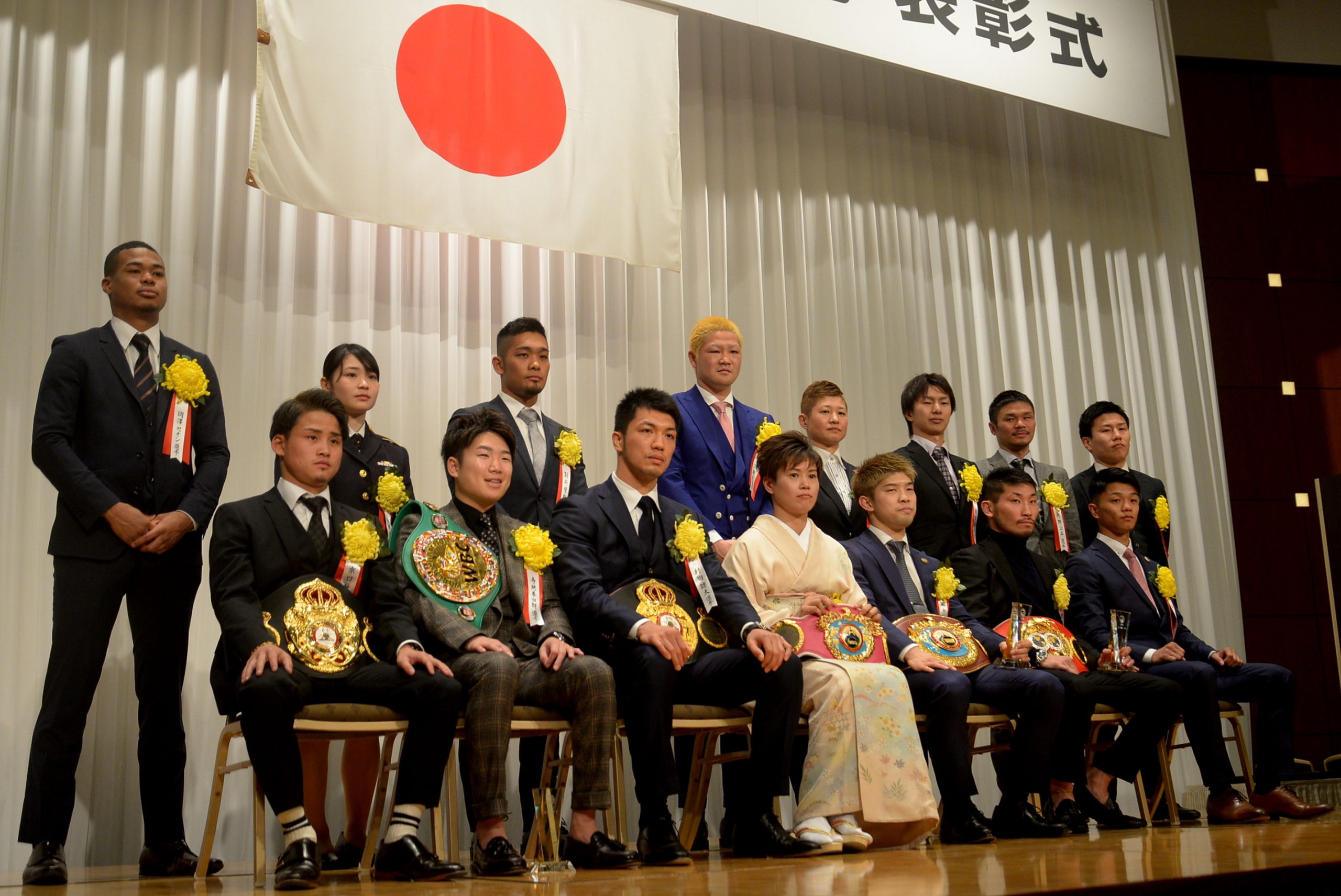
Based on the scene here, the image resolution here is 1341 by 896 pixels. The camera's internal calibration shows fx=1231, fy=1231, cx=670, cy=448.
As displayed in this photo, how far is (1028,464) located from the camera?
4887 millimetres

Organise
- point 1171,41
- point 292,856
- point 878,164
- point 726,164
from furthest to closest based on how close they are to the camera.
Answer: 1. point 1171,41
2. point 878,164
3. point 726,164
4. point 292,856

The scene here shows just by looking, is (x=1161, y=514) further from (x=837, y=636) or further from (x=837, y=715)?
(x=837, y=715)

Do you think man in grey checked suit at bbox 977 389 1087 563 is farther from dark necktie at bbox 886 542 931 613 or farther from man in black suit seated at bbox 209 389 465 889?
man in black suit seated at bbox 209 389 465 889

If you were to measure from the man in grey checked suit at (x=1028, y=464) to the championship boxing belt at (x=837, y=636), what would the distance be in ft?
4.65

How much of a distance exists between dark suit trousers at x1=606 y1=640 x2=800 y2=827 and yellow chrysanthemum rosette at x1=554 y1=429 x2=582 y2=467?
0.85 meters

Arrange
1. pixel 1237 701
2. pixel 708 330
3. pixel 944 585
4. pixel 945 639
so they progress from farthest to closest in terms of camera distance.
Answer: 1. pixel 1237 701
2. pixel 708 330
3. pixel 944 585
4. pixel 945 639

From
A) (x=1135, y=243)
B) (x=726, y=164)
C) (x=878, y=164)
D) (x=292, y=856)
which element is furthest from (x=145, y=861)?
(x=1135, y=243)

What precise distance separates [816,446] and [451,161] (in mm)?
1737

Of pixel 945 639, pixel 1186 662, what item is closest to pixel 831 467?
pixel 945 639

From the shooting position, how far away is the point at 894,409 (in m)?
5.92

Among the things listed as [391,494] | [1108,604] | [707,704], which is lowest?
[707,704]

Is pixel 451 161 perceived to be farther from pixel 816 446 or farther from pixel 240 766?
pixel 240 766

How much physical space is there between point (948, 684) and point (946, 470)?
1187 millimetres

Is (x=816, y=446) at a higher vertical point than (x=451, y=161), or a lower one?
lower
